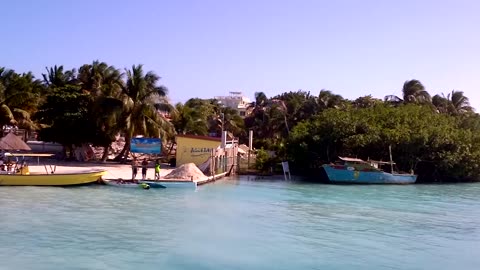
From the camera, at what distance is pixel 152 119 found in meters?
41.7

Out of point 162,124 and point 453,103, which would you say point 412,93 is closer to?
point 453,103

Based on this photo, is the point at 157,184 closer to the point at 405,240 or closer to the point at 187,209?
the point at 187,209

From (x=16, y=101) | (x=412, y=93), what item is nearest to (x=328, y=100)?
(x=412, y=93)

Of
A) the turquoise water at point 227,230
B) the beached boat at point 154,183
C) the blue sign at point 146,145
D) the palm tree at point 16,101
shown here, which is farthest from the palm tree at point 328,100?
the beached boat at point 154,183

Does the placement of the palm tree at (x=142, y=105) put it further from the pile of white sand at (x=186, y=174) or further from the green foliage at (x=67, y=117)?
the pile of white sand at (x=186, y=174)

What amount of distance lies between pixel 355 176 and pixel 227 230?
22706mm

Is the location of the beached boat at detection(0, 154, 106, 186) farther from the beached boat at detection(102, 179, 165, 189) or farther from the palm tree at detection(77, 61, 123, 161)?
the palm tree at detection(77, 61, 123, 161)

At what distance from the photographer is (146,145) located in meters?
39.1

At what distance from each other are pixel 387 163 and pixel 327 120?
20.7 feet

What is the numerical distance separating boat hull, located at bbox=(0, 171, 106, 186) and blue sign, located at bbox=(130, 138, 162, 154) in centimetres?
851

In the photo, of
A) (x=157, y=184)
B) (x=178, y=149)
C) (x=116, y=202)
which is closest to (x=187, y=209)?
(x=116, y=202)

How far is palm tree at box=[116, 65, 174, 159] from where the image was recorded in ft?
133

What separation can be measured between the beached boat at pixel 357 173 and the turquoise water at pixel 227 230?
8.33m

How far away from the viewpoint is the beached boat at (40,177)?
29.0 meters
